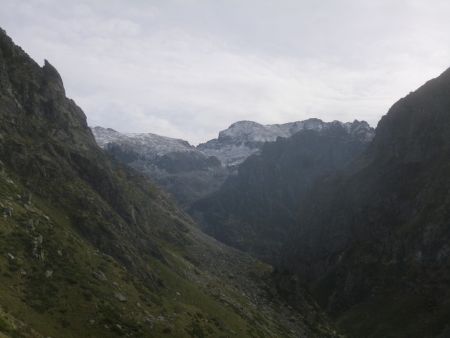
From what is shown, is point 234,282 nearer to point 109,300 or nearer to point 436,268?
point 109,300

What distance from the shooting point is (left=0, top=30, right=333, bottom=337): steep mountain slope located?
52219 mm

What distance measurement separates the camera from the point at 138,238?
323ft

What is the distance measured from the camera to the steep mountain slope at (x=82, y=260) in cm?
5222

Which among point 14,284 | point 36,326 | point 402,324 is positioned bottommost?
point 402,324

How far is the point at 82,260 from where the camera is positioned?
63.2 meters

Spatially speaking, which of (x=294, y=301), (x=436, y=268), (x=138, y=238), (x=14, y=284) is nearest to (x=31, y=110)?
(x=138, y=238)

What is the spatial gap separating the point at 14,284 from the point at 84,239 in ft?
84.0

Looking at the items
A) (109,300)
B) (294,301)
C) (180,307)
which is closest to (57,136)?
(180,307)

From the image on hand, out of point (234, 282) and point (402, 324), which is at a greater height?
point (234, 282)

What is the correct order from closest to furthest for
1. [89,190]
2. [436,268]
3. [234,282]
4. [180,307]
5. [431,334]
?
[180,307] → [89,190] → [234,282] → [431,334] → [436,268]

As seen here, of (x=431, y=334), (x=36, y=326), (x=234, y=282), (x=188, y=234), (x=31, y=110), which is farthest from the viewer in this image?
(x=188, y=234)

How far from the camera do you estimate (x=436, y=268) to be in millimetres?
185250

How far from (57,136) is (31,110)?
23.7ft

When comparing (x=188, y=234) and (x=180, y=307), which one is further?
(x=188, y=234)
